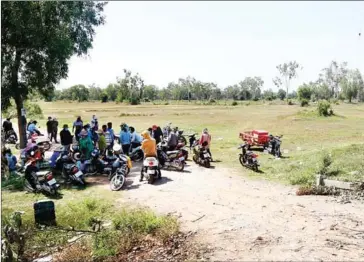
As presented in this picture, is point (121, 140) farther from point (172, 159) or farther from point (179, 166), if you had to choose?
point (179, 166)

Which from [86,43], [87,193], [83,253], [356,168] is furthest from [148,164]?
[86,43]

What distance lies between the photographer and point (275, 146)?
1631 centimetres

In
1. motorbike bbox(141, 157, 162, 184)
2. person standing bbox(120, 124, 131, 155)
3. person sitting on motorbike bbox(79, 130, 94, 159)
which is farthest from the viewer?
person standing bbox(120, 124, 131, 155)

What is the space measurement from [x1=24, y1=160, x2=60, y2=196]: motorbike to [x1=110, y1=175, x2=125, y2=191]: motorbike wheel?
5.02 ft

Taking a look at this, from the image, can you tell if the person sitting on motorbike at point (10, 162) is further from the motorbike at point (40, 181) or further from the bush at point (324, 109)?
the bush at point (324, 109)

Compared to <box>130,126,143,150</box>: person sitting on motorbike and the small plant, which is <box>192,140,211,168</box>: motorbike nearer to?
<box>130,126,143,150</box>: person sitting on motorbike

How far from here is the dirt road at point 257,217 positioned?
6359 mm

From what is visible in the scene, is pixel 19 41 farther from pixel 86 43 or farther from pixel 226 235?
pixel 226 235

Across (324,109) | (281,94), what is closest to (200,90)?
(281,94)

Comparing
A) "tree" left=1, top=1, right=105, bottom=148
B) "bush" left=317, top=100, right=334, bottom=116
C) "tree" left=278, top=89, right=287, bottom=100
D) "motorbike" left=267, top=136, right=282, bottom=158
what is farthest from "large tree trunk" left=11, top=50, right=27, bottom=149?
"tree" left=278, top=89, right=287, bottom=100

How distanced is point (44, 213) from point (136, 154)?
6821 millimetres

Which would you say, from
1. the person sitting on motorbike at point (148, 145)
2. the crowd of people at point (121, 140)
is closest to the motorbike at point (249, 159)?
the crowd of people at point (121, 140)

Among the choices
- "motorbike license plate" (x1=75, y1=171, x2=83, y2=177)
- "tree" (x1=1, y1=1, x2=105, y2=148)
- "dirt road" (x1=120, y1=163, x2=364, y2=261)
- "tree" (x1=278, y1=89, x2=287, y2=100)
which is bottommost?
"dirt road" (x1=120, y1=163, x2=364, y2=261)

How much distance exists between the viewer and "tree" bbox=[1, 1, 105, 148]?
1381cm
